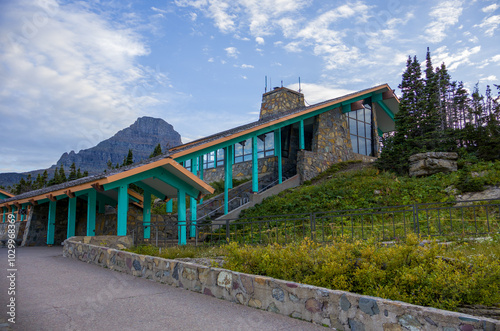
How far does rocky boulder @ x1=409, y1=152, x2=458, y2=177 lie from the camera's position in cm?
1734

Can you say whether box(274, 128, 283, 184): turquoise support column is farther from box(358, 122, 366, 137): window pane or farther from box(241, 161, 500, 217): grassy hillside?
box(358, 122, 366, 137): window pane

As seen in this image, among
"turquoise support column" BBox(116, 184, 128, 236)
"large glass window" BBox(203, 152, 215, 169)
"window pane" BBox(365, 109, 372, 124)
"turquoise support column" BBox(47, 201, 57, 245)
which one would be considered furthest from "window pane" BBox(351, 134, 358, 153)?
"turquoise support column" BBox(47, 201, 57, 245)

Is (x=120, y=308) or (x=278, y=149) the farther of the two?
(x=278, y=149)

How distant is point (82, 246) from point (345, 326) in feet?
28.7

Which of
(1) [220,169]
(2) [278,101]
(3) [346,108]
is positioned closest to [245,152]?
(1) [220,169]

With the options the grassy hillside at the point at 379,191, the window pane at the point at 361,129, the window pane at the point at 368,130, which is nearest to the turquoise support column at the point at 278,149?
the grassy hillside at the point at 379,191

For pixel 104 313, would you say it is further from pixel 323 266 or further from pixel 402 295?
pixel 402 295

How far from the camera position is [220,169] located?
2744 centimetres

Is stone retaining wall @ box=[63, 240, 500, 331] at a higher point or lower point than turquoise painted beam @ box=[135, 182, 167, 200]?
lower

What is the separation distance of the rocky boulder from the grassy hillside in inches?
23.6

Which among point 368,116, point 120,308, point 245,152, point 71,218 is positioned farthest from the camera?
point 368,116

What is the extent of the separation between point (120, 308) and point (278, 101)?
961 inches

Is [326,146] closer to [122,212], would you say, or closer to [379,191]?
[379,191]

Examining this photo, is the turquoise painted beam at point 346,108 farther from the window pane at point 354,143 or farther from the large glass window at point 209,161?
the large glass window at point 209,161
